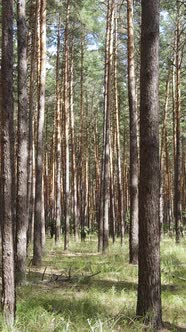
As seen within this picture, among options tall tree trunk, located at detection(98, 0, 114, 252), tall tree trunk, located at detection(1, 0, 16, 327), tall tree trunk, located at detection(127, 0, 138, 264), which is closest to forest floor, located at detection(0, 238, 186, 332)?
tall tree trunk, located at detection(1, 0, 16, 327)

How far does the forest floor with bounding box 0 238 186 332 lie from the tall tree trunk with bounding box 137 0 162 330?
1.28 ft

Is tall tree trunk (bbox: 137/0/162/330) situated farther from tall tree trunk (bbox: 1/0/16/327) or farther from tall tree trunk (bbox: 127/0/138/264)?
tall tree trunk (bbox: 127/0/138/264)

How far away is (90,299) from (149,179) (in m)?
2.43

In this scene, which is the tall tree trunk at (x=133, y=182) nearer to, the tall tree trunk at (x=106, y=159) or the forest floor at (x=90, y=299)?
the forest floor at (x=90, y=299)

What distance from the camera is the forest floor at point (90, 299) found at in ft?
17.7

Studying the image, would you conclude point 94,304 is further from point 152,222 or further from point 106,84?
→ point 106,84

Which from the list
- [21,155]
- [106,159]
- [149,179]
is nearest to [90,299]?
[149,179]

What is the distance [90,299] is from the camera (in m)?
6.97

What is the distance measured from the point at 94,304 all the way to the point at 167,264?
4441 mm

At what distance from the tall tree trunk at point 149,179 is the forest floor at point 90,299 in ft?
1.28

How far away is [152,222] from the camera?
581 centimetres

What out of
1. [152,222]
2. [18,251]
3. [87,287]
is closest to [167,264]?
[87,287]

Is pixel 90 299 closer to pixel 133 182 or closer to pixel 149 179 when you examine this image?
pixel 149 179

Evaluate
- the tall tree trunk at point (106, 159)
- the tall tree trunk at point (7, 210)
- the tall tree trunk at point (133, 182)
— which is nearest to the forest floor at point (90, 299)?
the tall tree trunk at point (7, 210)
